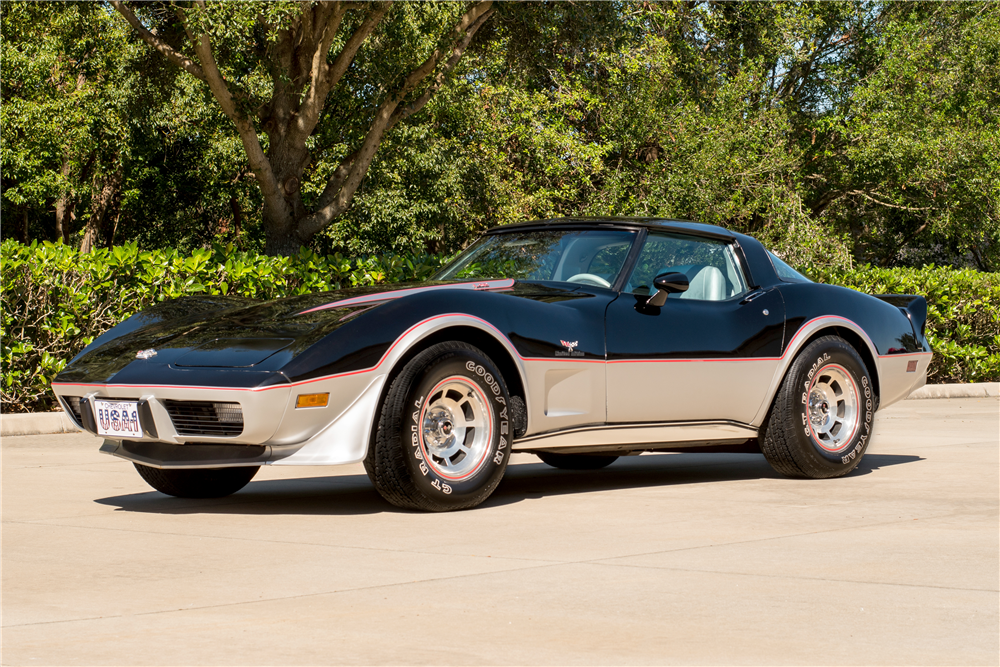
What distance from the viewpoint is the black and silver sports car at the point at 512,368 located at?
542 centimetres

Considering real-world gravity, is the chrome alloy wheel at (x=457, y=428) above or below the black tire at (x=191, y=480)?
above

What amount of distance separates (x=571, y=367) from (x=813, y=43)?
24062 mm

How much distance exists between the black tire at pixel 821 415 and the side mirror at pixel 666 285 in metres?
1.09

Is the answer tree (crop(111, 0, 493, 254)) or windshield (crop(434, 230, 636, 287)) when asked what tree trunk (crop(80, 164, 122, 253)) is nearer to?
tree (crop(111, 0, 493, 254))

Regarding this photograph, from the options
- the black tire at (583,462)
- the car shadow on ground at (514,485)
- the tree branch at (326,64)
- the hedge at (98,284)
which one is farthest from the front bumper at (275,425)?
the tree branch at (326,64)

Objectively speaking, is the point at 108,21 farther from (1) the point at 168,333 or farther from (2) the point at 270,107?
(1) the point at 168,333

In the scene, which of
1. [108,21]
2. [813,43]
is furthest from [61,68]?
[813,43]

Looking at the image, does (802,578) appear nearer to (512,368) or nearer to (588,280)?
(512,368)

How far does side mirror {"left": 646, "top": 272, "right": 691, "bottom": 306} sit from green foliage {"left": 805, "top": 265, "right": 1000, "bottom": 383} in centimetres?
1105

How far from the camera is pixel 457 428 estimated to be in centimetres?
580

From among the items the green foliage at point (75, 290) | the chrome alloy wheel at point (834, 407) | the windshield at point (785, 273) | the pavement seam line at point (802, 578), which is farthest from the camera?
the green foliage at point (75, 290)

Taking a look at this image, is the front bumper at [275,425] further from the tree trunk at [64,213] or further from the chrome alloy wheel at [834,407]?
the tree trunk at [64,213]

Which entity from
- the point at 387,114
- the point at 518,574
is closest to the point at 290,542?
the point at 518,574

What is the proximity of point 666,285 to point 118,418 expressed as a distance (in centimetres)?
291
